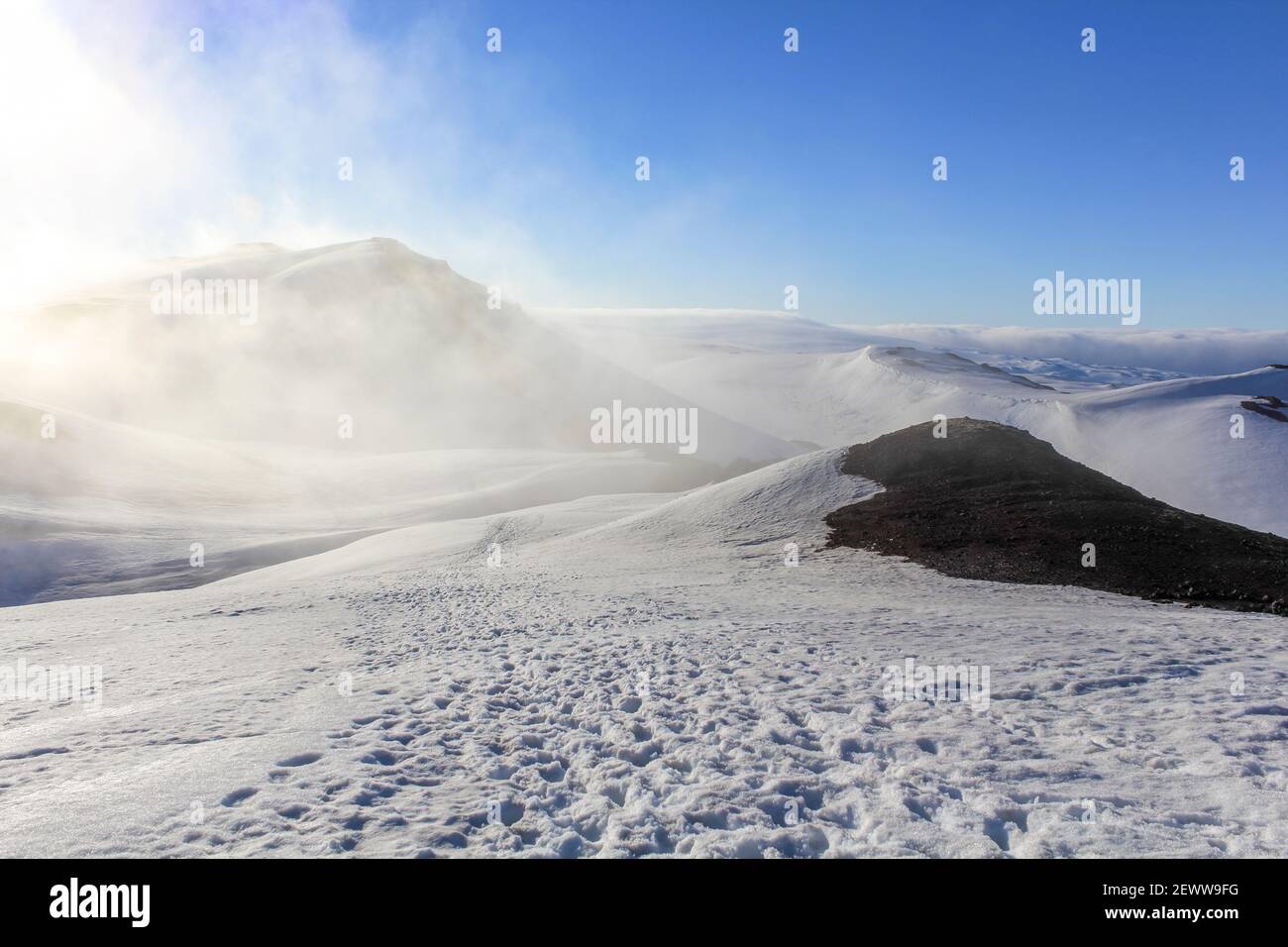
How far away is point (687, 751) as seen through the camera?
26.8 ft

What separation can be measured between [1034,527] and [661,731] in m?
17.8

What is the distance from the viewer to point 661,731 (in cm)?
880

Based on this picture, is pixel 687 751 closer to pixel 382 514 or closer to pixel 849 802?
pixel 849 802

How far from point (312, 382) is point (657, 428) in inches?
1837

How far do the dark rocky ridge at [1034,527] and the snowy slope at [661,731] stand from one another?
2111mm

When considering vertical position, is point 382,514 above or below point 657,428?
below

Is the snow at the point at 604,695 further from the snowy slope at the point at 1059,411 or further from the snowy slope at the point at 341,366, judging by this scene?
the snowy slope at the point at 341,366

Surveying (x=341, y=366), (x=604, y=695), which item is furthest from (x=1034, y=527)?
(x=341, y=366)

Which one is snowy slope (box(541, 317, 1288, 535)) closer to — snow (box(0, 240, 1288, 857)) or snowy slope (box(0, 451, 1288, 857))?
snow (box(0, 240, 1288, 857))

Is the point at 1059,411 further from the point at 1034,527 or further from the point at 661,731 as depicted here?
the point at 661,731

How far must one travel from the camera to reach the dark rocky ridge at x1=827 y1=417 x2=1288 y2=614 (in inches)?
712

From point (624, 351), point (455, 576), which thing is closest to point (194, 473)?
point (455, 576)

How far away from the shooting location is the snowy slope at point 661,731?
639 cm
